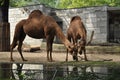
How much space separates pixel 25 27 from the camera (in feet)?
56.4

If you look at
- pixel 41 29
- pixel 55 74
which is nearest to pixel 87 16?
pixel 41 29

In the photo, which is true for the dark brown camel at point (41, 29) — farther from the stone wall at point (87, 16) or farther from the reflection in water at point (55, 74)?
the stone wall at point (87, 16)

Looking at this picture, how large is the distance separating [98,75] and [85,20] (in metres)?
21.5

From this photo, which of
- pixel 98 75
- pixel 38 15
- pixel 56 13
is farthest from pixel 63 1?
pixel 98 75

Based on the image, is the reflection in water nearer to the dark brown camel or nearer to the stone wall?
the dark brown camel

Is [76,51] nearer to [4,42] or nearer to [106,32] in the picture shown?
[4,42]

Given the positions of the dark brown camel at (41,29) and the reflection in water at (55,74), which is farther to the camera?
the dark brown camel at (41,29)

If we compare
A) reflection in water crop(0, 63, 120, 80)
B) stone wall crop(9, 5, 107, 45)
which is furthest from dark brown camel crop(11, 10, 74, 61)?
stone wall crop(9, 5, 107, 45)

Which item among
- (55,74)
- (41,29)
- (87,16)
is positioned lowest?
(87,16)

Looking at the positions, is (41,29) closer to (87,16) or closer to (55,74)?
(55,74)

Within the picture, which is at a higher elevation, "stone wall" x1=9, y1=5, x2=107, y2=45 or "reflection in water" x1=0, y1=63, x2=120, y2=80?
"reflection in water" x1=0, y1=63, x2=120, y2=80

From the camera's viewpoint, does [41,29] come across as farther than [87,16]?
No

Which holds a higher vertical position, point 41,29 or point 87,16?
point 41,29

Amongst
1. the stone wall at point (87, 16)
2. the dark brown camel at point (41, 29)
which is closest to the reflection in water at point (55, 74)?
the dark brown camel at point (41, 29)
